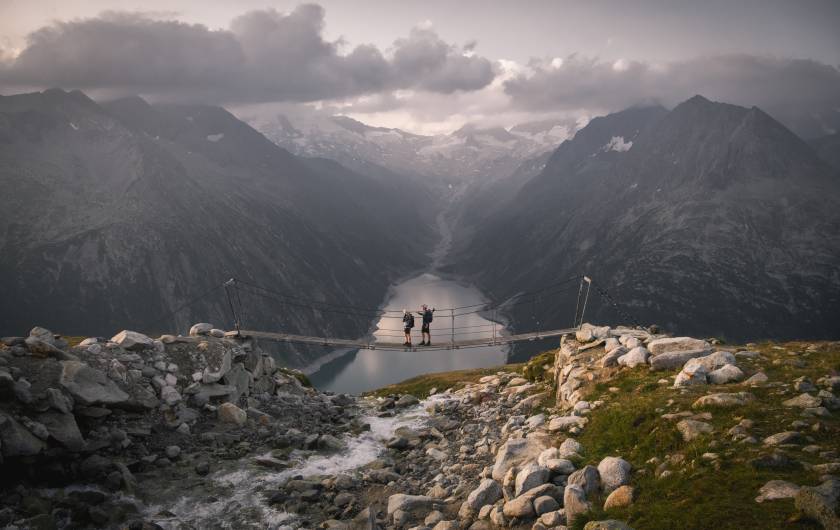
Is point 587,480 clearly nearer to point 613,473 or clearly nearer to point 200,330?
point 613,473

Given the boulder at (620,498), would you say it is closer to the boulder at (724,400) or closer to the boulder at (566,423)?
the boulder at (724,400)

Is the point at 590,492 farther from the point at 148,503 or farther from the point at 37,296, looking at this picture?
the point at 37,296

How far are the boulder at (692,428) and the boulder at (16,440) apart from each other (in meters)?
21.2

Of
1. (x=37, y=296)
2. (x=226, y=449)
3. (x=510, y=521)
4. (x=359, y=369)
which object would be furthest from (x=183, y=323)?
(x=510, y=521)

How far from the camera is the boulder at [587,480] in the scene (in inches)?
508

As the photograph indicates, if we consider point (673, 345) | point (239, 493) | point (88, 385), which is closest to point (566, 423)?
point (673, 345)

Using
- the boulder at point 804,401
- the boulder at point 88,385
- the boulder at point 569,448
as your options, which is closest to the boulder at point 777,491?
the boulder at point 804,401

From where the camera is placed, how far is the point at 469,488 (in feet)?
55.4

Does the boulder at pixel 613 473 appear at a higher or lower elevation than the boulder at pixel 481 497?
higher

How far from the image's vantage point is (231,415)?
2669cm

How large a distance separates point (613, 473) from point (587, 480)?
2.23 feet

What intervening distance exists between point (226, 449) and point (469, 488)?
40.9 feet

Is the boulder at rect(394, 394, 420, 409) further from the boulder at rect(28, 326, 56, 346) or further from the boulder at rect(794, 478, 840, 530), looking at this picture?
the boulder at rect(794, 478, 840, 530)

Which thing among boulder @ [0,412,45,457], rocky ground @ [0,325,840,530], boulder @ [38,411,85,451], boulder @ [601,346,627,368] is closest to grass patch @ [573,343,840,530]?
rocky ground @ [0,325,840,530]
